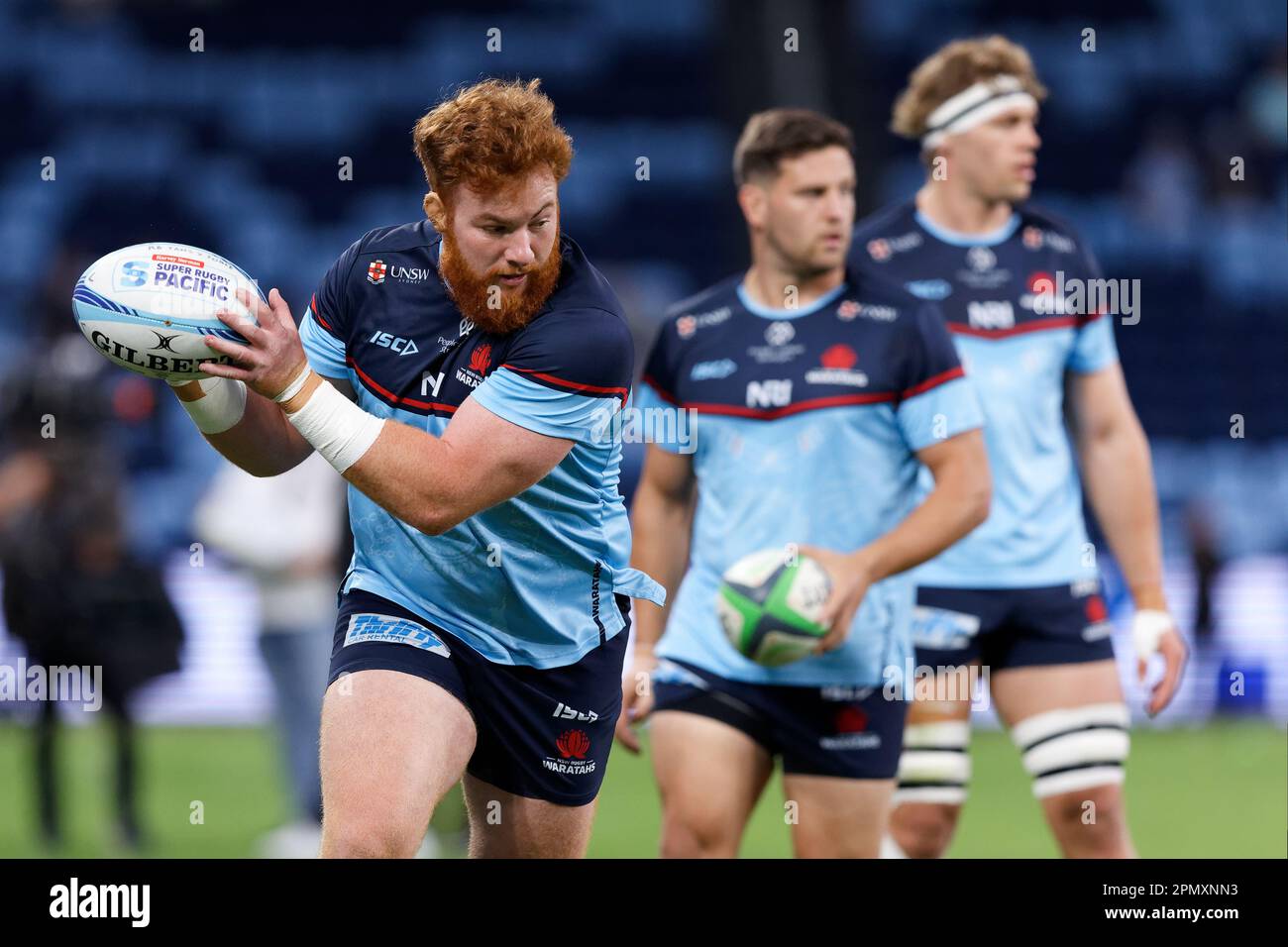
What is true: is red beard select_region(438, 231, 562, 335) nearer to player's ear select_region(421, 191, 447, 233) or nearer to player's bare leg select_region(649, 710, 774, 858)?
player's ear select_region(421, 191, 447, 233)

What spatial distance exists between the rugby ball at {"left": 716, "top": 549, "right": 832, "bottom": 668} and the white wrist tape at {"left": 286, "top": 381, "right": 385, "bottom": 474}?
1.59m

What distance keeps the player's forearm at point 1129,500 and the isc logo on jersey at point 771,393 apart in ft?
4.24

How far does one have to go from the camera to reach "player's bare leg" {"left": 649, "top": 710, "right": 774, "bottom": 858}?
553cm

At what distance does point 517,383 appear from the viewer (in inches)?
171

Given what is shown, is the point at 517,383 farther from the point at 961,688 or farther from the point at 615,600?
the point at 961,688

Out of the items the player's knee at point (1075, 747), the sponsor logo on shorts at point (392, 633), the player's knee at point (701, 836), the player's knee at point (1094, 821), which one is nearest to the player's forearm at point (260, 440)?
the sponsor logo on shorts at point (392, 633)

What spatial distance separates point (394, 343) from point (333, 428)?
470 mm

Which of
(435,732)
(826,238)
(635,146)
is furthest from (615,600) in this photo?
(635,146)

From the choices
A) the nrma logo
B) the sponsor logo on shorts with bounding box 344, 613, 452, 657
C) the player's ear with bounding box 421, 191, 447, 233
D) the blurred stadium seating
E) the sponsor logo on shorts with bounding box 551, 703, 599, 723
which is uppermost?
the blurred stadium seating

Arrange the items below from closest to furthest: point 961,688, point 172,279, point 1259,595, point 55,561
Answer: point 172,279
point 961,688
point 55,561
point 1259,595

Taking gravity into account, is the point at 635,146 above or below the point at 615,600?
above

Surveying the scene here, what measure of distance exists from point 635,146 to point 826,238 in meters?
13.6

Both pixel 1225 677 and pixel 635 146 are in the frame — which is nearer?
pixel 1225 677

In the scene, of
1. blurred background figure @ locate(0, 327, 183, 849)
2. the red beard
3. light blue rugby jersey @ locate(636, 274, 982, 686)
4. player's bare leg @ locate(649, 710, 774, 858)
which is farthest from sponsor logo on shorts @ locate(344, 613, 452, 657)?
blurred background figure @ locate(0, 327, 183, 849)
